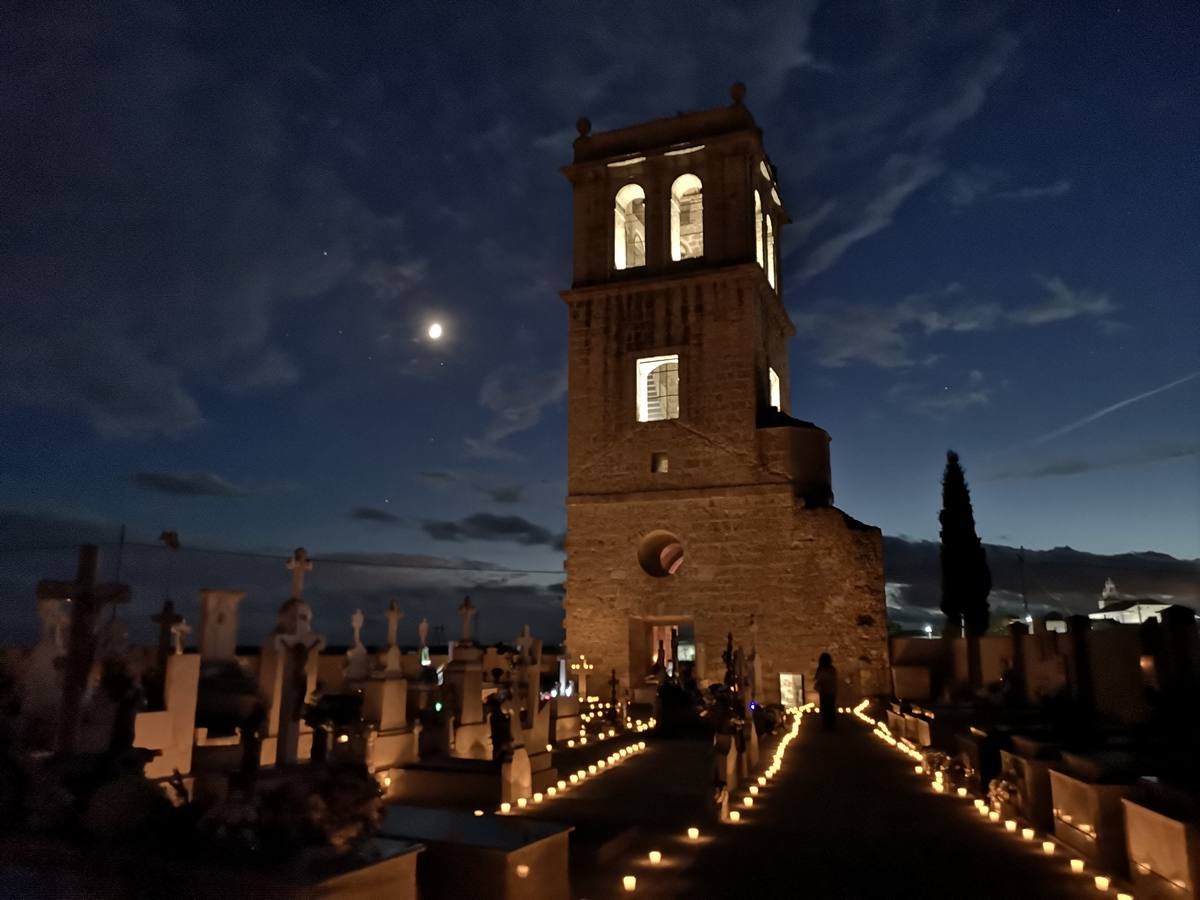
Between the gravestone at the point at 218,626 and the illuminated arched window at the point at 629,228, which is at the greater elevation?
the illuminated arched window at the point at 629,228

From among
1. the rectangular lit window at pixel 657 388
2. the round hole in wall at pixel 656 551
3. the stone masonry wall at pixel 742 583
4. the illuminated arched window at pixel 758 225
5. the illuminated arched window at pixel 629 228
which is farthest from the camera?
the illuminated arched window at pixel 629 228

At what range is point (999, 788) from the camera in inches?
340

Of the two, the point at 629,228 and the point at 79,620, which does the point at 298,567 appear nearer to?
the point at 79,620

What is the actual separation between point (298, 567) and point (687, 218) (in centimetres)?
2263

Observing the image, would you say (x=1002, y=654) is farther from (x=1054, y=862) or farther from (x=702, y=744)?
(x=1054, y=862)

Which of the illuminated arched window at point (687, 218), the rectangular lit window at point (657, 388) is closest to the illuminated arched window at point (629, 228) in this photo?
the illuminated arched window at point (687, 218)

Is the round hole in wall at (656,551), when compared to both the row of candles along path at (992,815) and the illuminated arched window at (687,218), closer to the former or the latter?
the illuminated arched window at (687,218)

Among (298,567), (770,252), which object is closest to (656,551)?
(770,252)

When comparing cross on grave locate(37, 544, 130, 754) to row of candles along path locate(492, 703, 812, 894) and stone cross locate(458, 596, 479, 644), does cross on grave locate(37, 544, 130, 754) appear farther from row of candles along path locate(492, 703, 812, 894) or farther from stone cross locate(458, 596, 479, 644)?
stone cross locate(458, 596, 479, 644)

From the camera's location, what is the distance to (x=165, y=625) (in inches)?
339

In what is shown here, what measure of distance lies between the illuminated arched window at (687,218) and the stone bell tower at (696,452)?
13cm

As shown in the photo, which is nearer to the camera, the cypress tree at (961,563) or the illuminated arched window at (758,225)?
the illuminated arched window at (758,225)

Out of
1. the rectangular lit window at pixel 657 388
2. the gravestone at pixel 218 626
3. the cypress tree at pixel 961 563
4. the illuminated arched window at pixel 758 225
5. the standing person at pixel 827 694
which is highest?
the illuminated arched window at pixel 758 225

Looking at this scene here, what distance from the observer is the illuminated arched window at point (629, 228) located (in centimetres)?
2606
